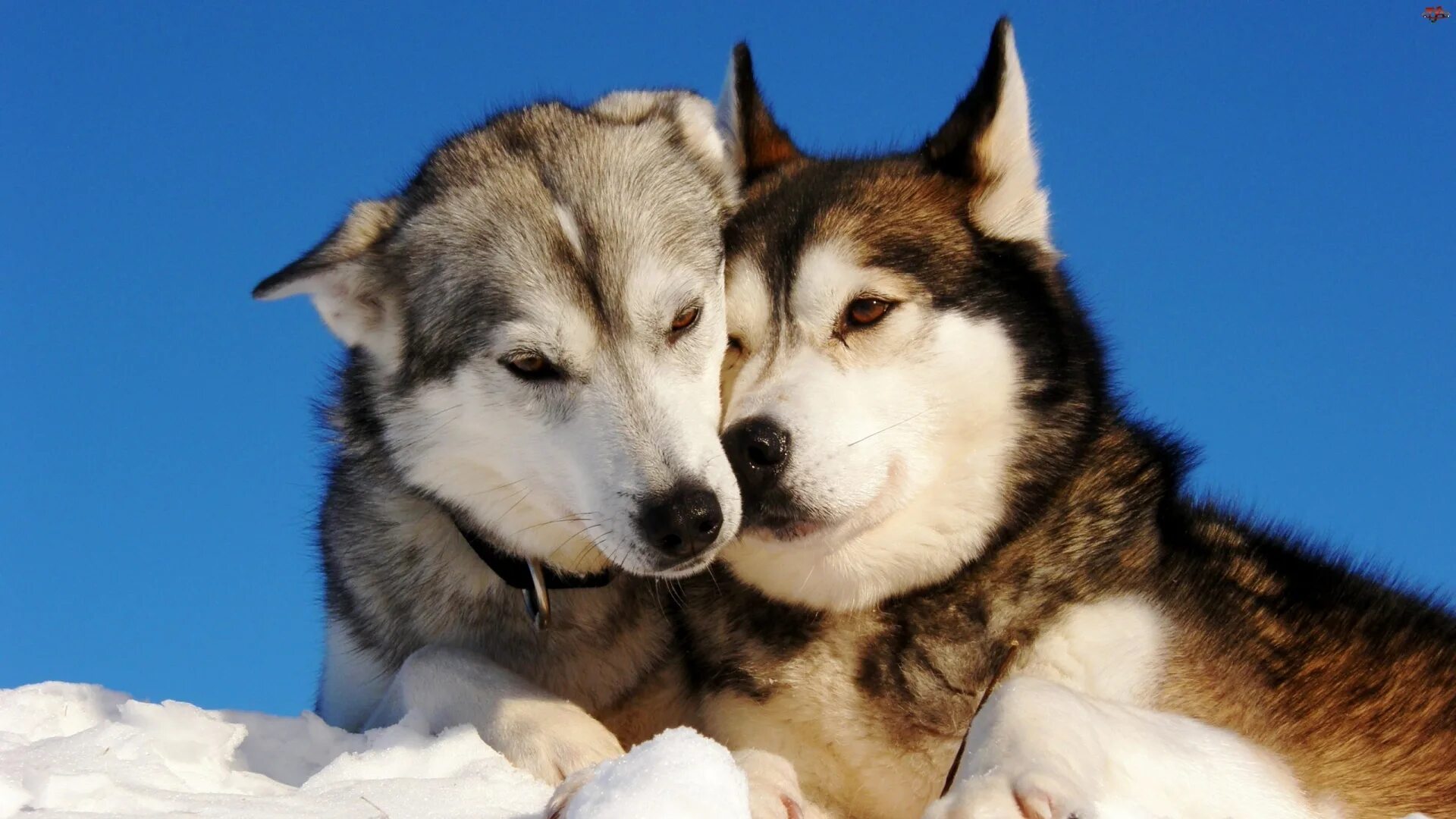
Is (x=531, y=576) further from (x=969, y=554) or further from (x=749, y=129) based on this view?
(x=749, y=129)

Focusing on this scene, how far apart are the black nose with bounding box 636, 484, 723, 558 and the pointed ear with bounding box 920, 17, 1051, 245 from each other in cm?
152

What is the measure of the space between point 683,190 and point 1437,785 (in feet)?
10.4

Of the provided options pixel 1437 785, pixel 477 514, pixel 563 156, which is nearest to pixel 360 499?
pixel 477 514

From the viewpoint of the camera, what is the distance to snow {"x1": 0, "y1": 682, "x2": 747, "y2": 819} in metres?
2.82

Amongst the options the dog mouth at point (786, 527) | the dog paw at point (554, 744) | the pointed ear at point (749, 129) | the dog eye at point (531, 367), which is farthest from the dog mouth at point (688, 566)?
the pointed ear at point (749, 129)

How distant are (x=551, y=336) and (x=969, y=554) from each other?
1567 millimetres

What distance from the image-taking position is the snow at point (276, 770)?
282cm

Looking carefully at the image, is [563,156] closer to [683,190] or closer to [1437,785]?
[683,190]

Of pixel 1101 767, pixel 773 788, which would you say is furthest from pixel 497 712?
pixel 1101 767

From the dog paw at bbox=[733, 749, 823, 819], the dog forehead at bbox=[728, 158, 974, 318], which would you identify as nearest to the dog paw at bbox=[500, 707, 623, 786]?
the dog paw at bbox=[733, 749, 823, 819]

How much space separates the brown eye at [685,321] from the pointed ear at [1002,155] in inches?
42.7

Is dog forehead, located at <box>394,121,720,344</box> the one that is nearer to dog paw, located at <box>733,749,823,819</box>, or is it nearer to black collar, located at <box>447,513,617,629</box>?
black collar, located at <box>447,513,617,629</box>

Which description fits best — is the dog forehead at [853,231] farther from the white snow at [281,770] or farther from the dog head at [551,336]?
the white snow at [281,770]

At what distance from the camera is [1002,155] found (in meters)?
4.61
